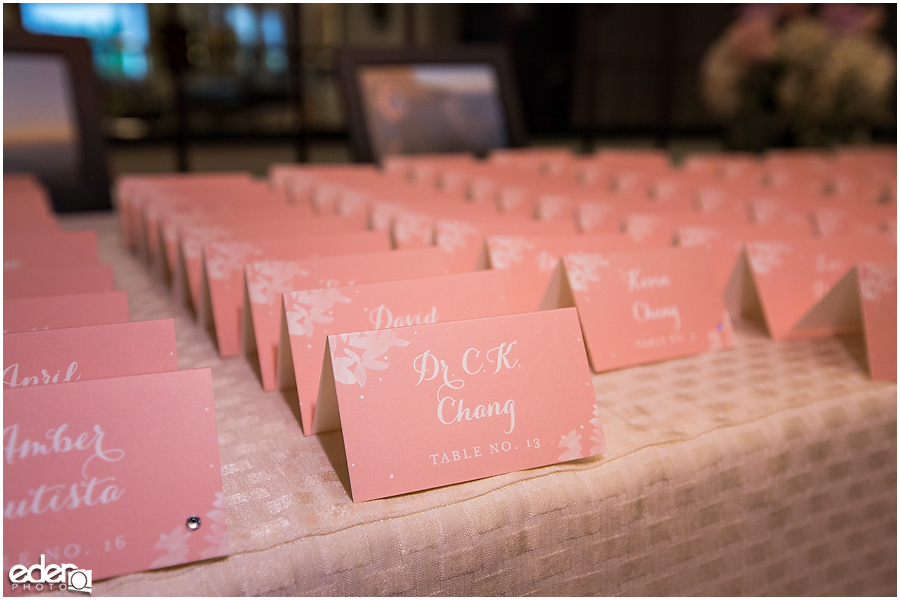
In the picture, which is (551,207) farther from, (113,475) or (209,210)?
(113,475)

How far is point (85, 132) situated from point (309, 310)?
→ 213 centimetres

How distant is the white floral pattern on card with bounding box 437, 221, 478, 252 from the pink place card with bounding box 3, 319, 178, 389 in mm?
549

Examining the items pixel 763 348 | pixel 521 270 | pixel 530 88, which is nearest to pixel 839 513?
pixel 763 348

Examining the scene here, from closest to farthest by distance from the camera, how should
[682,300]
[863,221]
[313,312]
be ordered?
[313,312], [682,300], [863,221]

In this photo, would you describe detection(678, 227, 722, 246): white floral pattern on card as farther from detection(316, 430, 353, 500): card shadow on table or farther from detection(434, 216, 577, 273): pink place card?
detection(316, 430, 353, 500): card shadow on table

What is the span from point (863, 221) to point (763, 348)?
59 cm

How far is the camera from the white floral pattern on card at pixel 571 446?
29.7 inches

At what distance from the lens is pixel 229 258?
1.05 meters

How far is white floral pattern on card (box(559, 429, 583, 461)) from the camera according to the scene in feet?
2.48

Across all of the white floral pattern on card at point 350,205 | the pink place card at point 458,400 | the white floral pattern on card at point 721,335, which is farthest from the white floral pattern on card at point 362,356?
the white floral pattern on card at point 350,205

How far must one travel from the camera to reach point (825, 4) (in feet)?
10.5

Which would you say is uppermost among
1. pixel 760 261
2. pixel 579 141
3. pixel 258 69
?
pixel 258 69

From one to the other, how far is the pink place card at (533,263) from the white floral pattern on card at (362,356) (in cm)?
33

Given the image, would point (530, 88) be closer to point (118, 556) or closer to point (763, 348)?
point (763, 348)
